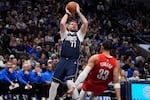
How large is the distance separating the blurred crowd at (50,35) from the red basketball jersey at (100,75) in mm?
5131

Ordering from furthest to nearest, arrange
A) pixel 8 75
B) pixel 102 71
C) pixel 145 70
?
1. pixel 145 70
2. pixel 8 75
3. pixel 102 71

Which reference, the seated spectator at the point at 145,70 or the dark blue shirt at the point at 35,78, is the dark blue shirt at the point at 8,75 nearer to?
the dark blue shirt at the point at 35,78

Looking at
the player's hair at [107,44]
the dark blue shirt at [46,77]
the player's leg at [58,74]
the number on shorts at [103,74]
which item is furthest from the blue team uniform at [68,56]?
the dark blue shirt at [46,77]

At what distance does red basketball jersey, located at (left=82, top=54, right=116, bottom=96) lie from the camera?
376 inches

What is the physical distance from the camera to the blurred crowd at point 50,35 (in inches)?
619

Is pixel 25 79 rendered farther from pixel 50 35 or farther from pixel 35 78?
pixel 50 35

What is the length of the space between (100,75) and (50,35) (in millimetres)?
12632

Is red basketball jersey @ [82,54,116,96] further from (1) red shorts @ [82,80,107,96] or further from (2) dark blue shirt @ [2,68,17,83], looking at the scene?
(2) dark blue shirt @ [2,68,17,83]

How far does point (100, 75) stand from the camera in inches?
382

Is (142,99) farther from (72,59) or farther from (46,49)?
(46,49)

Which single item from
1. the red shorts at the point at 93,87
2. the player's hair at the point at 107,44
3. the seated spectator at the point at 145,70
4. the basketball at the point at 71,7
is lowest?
the seated spectator at the point at 145,70

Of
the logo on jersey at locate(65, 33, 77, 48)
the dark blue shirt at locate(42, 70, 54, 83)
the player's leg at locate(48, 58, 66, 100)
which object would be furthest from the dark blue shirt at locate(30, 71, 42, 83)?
the logo on jersey at locate(65, 33, 77, 48)

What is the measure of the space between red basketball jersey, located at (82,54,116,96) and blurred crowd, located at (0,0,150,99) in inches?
202

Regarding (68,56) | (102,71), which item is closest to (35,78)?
(68,56)
